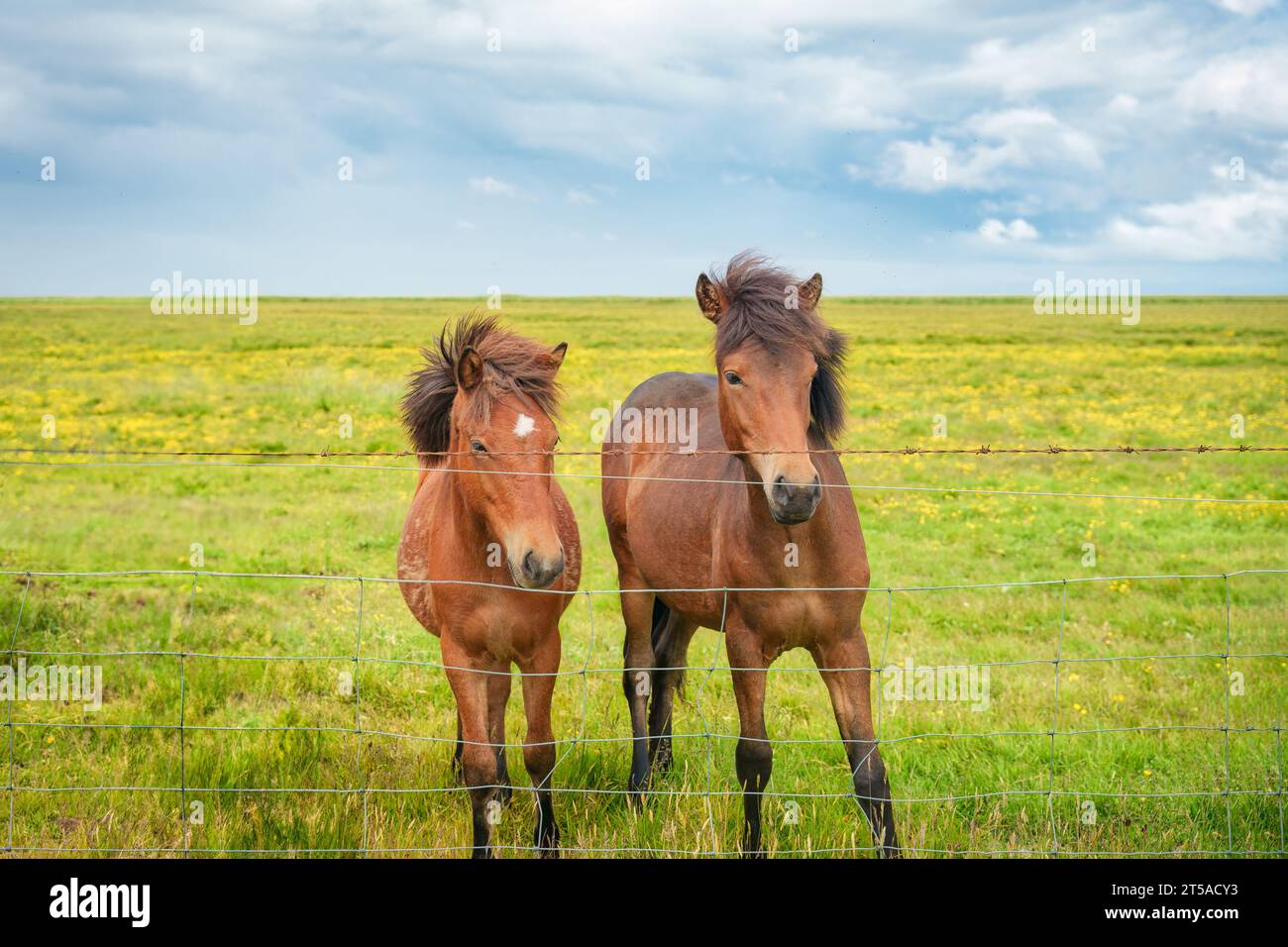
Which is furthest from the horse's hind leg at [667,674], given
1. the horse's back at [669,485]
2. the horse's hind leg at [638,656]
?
the horse's back at [669,485]

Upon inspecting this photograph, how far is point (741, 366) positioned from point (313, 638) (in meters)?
5.25

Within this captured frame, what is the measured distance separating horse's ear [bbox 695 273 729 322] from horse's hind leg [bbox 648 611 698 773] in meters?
2.29

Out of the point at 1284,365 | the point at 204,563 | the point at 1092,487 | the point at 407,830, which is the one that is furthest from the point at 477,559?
the point at 1284,365

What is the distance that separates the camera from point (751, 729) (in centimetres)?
421

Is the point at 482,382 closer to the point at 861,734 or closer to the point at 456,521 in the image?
the point at 456,521

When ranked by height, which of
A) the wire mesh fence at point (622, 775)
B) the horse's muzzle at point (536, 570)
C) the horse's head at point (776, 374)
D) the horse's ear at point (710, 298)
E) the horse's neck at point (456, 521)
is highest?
the horse's ear at point (710, 298)

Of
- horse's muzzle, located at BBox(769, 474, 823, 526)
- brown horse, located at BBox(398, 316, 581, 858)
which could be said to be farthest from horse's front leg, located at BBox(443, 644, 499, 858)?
horse's muzzle, located at BBox(769, 474, 823, 526)

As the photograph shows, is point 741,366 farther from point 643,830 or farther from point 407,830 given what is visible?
point 407,830

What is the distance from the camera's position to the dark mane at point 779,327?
13.5 feet

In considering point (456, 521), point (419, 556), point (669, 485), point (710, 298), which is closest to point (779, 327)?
point (710, 298)

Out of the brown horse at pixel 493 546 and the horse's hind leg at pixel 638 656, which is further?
the horse's hind leg at pixel 638 656

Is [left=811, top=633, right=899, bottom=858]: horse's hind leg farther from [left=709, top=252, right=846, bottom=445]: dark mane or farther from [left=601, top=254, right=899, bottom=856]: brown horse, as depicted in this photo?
[left=709, top=252, right=846, bottom=445]: dark mane

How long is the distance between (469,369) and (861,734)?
2.47 metres

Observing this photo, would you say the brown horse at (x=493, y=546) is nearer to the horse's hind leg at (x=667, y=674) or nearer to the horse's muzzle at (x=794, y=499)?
the horse's muzzle at (x=794, y=499)
